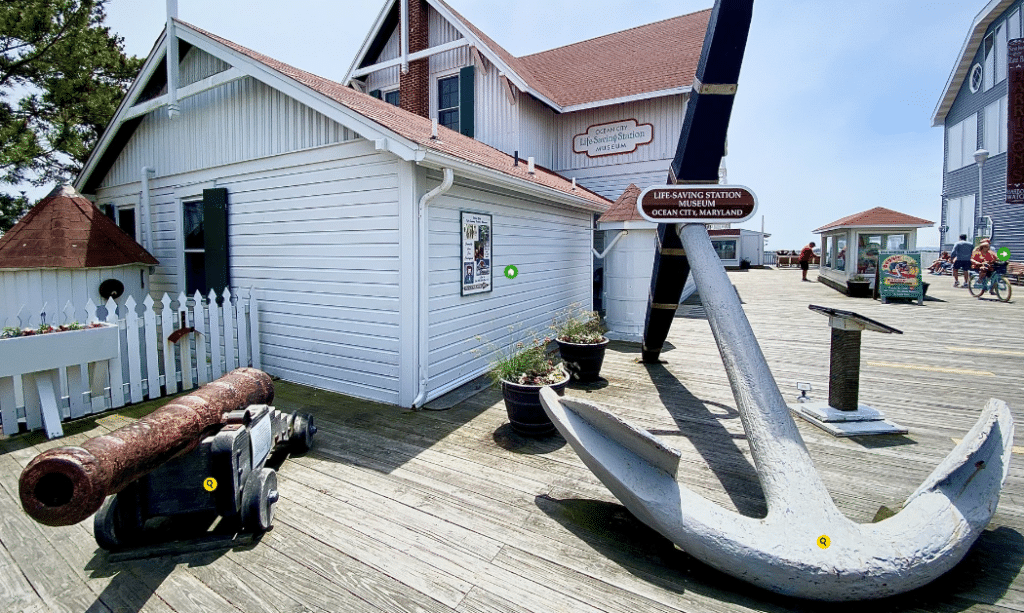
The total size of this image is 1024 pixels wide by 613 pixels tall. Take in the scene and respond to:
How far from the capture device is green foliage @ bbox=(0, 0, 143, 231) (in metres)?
10.1

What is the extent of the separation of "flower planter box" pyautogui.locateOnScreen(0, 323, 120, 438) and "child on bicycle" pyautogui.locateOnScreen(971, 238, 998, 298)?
70.2ft

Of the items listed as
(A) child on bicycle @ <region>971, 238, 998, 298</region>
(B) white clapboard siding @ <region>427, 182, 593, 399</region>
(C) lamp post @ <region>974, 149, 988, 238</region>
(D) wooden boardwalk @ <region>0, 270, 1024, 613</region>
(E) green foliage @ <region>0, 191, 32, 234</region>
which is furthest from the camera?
(C) lamp post @ <region>974, 149, 988, 238</region>

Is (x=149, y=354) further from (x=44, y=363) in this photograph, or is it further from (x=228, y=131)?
(x=228, y=131)

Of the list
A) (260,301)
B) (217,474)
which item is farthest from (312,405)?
(217,474)

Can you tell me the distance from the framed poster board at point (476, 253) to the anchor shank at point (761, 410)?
306 cm

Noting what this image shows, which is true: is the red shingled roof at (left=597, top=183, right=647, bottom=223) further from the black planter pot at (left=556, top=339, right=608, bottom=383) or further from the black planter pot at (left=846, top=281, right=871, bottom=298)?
the black planter pot at (left=846, top=281, right=871, bottom=298)

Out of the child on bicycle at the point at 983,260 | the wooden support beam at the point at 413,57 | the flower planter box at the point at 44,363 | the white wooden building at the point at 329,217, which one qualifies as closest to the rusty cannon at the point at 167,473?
the white wooden building at the point at 329,217

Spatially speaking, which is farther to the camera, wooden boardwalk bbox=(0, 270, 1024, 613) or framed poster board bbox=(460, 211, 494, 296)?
framed poster board bbox=(460, 211, 494, 296)

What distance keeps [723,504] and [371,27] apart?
13.6 meters

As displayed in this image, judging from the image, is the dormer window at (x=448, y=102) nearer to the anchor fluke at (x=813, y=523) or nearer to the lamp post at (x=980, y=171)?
the anchor fluke at (x=813, y=523)

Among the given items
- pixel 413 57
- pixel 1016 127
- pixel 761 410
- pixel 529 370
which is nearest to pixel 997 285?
pixel 1016 127

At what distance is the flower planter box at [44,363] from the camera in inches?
175

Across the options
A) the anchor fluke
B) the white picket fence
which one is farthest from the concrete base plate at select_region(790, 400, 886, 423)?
the white picket fence

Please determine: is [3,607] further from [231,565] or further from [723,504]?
[723,504]
